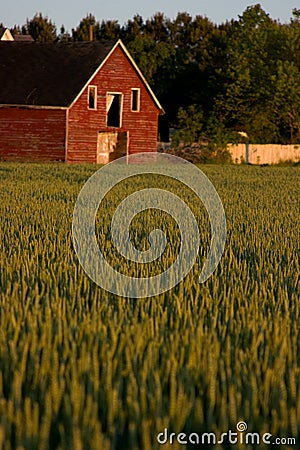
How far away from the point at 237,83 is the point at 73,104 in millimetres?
15180

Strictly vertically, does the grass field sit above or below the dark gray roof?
below

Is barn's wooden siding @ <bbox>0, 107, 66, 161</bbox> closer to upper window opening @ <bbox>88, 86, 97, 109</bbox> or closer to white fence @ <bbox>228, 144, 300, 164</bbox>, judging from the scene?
upper window opening @ <bbox>88, 86, 97, 109</bbox>

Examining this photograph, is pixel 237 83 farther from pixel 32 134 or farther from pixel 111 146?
pixel 32 134

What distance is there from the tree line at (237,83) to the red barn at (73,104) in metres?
4.35

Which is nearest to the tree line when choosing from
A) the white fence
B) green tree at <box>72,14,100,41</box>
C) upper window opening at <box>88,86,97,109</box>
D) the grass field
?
the white fence

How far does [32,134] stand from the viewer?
3650 cm

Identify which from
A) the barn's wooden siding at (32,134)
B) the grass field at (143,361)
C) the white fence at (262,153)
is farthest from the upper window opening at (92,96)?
the grass field at (143,361)

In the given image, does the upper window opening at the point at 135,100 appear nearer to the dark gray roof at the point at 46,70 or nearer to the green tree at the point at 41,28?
the dark gray roof at the point at 46,70

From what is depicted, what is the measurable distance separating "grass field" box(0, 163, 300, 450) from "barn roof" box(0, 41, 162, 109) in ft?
99.9

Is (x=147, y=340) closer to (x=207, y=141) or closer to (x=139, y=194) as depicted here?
(x=139, y=194)

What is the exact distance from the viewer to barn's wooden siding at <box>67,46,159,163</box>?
3663 centimetres

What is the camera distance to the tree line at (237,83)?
158 feet

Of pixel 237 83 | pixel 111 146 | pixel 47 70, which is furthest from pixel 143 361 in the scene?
pixel 237 83

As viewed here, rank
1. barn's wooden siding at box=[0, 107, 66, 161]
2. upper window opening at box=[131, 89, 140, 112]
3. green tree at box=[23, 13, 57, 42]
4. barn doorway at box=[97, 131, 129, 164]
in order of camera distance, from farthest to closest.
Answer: green tree at box=[23, 13, 57, 42], barn doorway at box=[97, 131, 129, 164], upper window opening at box=[131, 89, 140, 112], barn's wooden siding at box=[0, 107, 66, 161]
